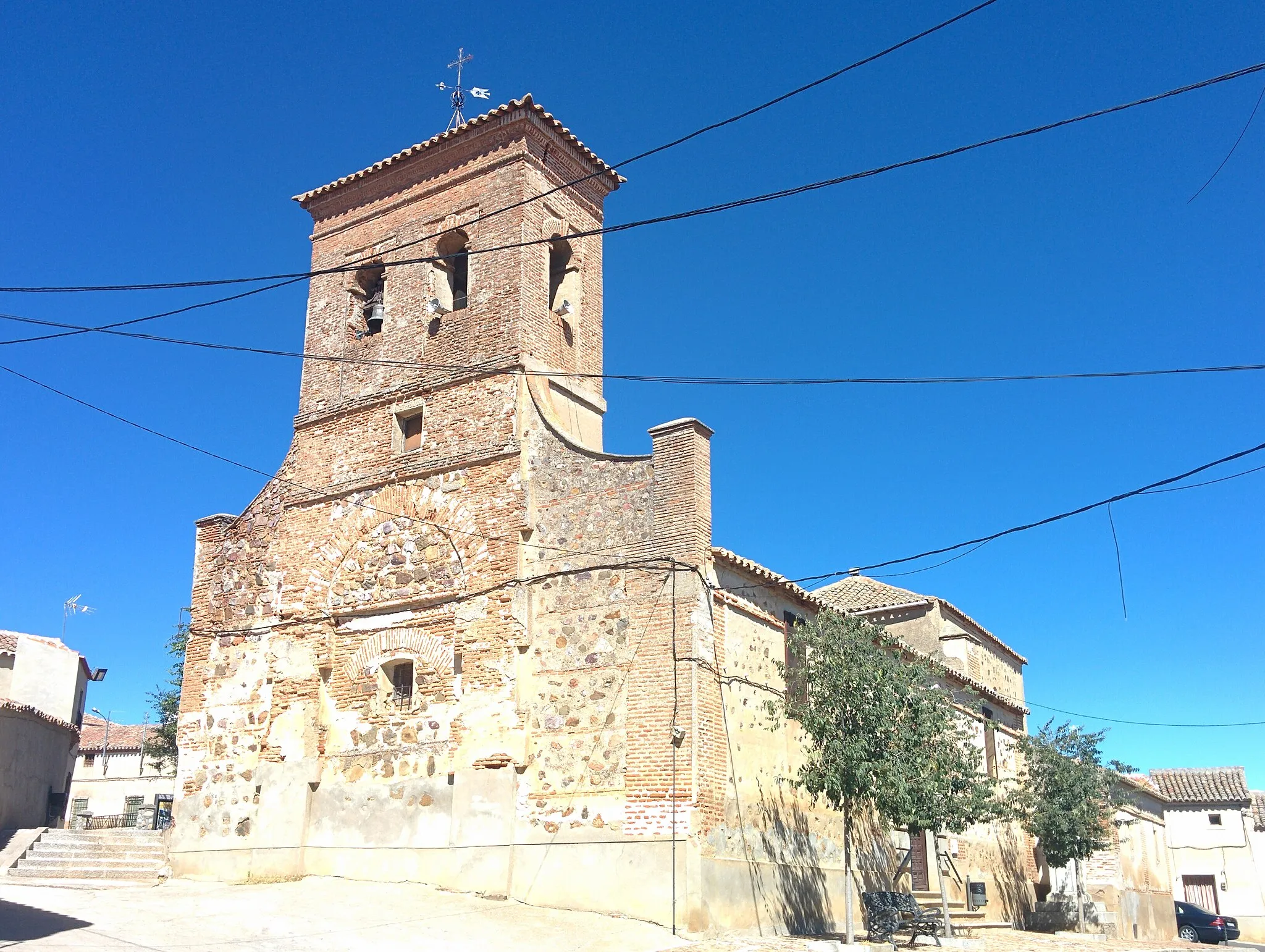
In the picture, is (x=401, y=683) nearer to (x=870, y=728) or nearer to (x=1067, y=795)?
(x=870, y=728)

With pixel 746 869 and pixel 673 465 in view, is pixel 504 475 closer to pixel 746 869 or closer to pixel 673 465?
pixel 673 465

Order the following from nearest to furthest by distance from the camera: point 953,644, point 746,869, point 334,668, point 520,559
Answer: point 746,869, point 520,559, point 334,668, point 953,644

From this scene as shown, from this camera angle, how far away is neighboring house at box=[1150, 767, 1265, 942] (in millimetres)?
42344

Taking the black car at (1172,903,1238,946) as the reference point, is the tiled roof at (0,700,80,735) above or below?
above

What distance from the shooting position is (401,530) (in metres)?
18.9

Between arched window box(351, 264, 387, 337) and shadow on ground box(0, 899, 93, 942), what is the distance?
1093 centimetres

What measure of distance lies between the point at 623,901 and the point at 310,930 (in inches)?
160

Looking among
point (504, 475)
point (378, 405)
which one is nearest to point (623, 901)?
point (504, 475)

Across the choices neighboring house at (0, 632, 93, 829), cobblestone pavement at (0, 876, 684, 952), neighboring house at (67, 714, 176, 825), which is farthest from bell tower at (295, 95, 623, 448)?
neighboring house at (67, 714, 176, 825)

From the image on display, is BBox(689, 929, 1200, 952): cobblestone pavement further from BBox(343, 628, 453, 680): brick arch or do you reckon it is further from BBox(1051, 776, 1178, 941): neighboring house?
BBox(343, 628, 453, 680): brick arch

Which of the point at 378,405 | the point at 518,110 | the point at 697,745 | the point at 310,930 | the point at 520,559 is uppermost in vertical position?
the point at 518,110

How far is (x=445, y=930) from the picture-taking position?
1405 cm

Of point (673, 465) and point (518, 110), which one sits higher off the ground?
point (518, 110)

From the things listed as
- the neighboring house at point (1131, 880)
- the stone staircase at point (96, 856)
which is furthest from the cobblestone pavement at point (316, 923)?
the neighboring house at point (1131, 880)
